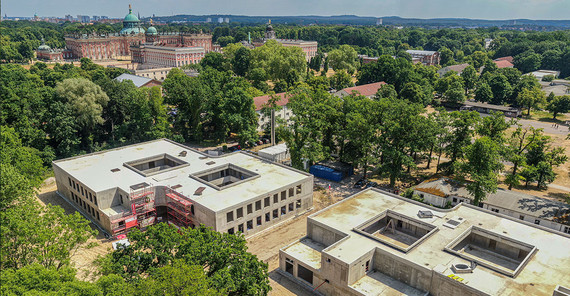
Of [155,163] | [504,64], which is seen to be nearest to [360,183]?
[155,163]

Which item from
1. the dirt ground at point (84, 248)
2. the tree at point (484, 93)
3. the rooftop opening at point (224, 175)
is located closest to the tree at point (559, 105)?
the tree at point (484, 93)

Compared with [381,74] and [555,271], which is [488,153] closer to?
[555,271]

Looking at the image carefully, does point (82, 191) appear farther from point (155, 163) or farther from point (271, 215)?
point (271, 215)

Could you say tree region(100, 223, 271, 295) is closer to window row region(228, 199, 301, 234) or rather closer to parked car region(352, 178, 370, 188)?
window row region(228, 199, 301, 234)

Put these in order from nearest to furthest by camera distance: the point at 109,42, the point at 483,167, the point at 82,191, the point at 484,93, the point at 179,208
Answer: the point at 179,208, the point at 483,167, the point at 82,191, the point at 484,93, the point at 109,42

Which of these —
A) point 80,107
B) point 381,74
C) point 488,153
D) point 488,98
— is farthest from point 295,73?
point 488,153

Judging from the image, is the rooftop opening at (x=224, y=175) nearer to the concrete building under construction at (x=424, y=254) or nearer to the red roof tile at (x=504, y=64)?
the concrete building under construction at (x=424, y=254)
